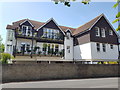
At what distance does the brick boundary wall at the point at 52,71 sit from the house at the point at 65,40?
195 inches

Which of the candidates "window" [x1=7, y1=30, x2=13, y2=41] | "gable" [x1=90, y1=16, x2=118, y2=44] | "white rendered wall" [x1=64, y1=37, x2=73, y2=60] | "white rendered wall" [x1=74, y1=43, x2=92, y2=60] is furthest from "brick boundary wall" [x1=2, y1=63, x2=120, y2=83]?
"window" [x1=7, y1=30, x2=13, y2=41]

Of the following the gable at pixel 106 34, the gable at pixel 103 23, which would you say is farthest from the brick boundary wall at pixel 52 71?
the gable at pixel 103 23

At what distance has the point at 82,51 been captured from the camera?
2541cm

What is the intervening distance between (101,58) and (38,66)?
48.6 ft

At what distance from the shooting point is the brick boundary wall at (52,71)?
44.9 feet

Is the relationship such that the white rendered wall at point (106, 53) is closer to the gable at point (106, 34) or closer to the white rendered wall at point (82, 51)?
the white rendered wall at point (82, 51)

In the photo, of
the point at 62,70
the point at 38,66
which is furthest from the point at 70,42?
the point at 38,66

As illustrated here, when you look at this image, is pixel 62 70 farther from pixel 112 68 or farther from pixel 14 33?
pixel 14 33

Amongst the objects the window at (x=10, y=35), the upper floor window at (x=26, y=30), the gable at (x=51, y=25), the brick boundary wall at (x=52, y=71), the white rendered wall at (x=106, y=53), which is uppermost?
the gable at (x=51, y=25)

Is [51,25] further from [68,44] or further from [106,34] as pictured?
[106,34]

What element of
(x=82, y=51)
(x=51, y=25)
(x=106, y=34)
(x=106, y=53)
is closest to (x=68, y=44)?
(x=82, y=51)

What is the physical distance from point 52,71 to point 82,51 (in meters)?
11.6

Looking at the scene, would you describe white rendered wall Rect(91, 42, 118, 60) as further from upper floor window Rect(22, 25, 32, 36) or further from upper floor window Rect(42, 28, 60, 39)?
upper floor window Rect(22, 25, 32, 36)

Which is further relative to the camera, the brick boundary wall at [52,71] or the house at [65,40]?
the house at [65,40]
